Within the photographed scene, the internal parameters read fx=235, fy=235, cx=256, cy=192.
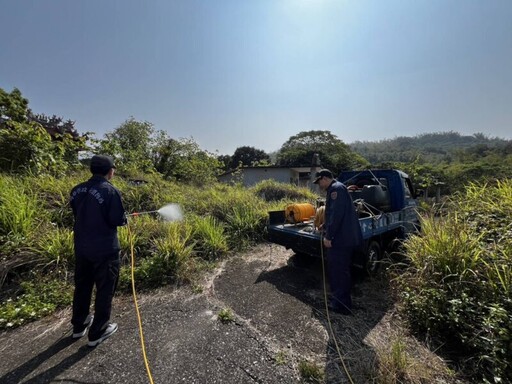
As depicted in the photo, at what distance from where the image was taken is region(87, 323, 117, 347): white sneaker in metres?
2.51

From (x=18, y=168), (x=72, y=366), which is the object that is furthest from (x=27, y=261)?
(x=18, y=168)

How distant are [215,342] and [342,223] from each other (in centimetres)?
213

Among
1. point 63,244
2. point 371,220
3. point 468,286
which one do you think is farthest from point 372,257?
point 63,244

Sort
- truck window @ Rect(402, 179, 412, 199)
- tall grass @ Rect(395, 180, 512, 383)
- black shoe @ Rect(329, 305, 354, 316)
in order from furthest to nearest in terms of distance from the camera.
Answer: truck window @ Rect(402, 179, 412, 199) < black shoe @ Rect(329, 305, 354, 316) < tall grass @ Rect(395, 180, 512, 383)

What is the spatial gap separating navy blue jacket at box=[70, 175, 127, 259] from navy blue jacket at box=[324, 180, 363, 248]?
8.56ft

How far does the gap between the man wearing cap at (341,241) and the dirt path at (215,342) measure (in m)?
0.26

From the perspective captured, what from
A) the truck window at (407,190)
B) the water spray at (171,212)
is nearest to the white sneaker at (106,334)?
the water spray at (171,212)

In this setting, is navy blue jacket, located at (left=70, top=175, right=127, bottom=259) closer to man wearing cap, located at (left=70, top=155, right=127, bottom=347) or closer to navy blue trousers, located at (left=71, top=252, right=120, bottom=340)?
man wearing cap, located at (left=70, top=155, right=127, bottom=347)

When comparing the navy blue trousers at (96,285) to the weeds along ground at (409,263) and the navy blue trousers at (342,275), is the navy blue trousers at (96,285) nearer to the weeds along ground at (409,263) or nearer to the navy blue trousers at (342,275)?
the weeds along ground at (409,263)

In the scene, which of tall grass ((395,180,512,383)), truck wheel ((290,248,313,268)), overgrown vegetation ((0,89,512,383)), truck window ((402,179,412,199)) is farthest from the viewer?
truck window ((402,179,412,199))

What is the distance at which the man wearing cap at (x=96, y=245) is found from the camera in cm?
248

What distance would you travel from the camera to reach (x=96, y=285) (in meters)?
2.55

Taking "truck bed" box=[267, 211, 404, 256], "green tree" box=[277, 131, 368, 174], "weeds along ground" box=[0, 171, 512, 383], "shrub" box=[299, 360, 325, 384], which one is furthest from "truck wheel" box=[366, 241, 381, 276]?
"green tree" box=[277, 131, 368, 174]

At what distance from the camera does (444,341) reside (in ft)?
8.31
